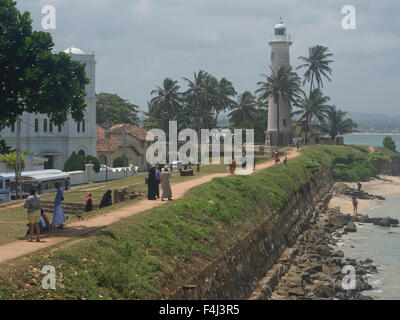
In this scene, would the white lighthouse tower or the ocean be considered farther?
the white lighthouse tower

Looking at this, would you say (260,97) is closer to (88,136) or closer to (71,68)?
(88,136)

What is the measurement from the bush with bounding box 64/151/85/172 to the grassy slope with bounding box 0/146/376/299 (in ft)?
84.9

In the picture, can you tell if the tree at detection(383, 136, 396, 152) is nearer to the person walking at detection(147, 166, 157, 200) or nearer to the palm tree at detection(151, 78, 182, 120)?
the palm tree at detection(151, 78, 182, 120)

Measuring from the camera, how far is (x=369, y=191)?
6775 centimetres

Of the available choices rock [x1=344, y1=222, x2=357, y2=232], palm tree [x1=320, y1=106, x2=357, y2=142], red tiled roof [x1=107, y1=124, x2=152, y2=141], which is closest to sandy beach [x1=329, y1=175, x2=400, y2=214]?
rock [x1=344, y1=222, x2=357, y2=232]

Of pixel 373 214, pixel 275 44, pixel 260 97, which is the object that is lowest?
pixel 373 214

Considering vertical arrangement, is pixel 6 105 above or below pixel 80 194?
above

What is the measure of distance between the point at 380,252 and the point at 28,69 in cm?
2639

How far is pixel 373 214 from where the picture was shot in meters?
51.7

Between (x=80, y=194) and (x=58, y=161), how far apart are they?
80.3ft

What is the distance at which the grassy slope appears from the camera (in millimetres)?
13998

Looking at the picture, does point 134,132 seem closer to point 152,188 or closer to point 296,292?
point 152,188
